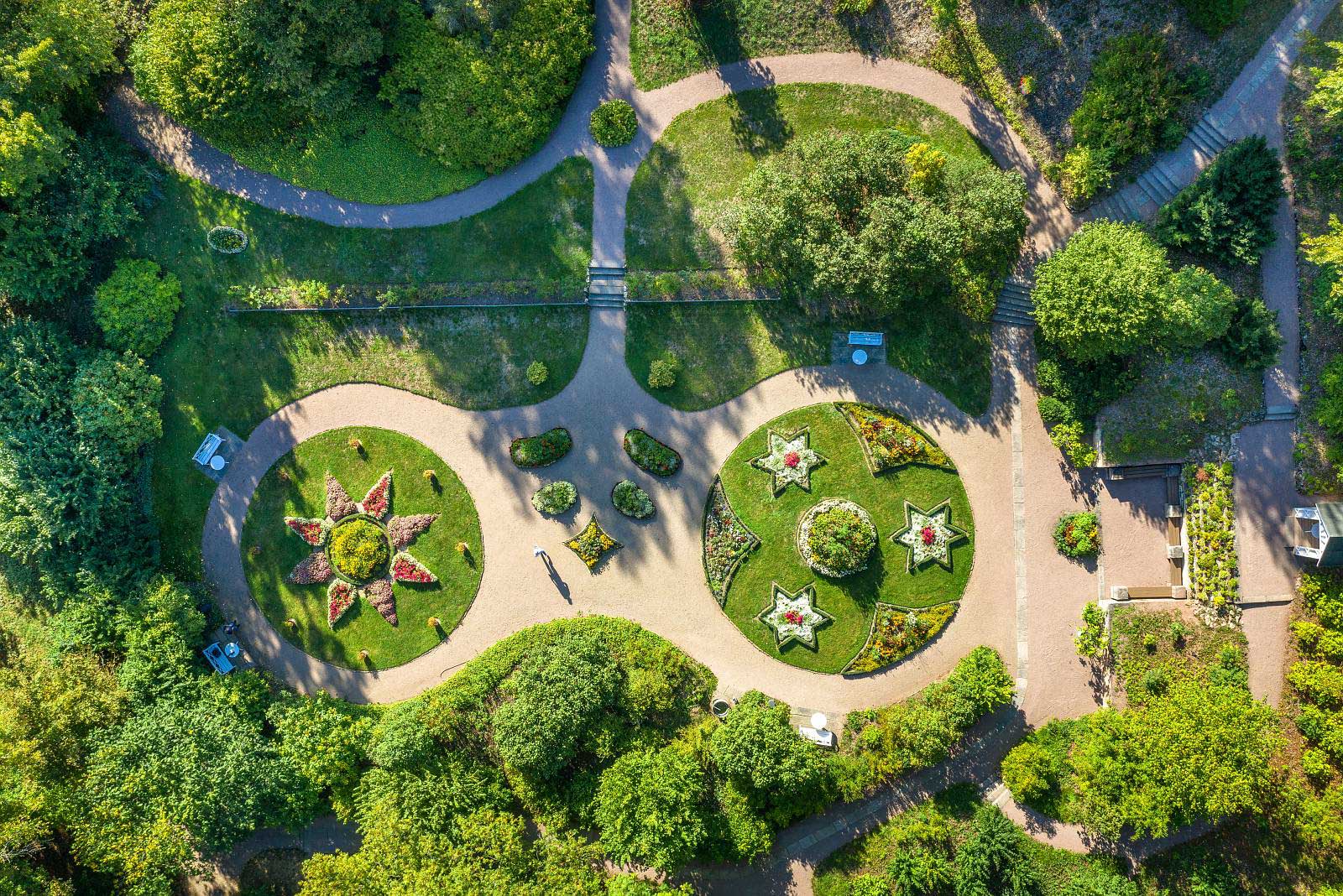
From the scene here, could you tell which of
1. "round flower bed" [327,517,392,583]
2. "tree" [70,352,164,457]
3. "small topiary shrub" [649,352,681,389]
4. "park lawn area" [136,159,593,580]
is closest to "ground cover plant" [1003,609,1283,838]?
"small topiary shrub" [649,352,681,389]

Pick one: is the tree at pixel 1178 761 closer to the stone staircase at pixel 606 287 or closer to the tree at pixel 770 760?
the tree at pixel 770 760

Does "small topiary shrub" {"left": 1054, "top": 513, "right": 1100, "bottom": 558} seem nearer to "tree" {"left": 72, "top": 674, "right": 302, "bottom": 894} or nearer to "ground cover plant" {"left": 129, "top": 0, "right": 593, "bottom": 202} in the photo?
"ground cover plant" {"left": 129, "top": 0, "right": 593, "bottom": 202}

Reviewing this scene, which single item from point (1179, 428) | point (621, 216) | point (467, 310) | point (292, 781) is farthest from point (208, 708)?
point (1179, 428)

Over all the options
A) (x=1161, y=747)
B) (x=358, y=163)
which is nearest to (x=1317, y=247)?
(x=1161, y=747)

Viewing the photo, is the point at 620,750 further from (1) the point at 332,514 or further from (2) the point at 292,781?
(1) the point at 332,514

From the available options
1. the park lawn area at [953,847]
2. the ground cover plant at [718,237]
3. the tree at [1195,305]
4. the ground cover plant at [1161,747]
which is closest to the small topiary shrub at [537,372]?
the ground cover plant at [718,237]

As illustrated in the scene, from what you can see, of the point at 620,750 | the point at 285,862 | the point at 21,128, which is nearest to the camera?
the point at 21,128

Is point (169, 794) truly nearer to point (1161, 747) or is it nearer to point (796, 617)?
point (796, 617)

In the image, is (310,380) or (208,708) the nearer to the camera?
(208,708)
